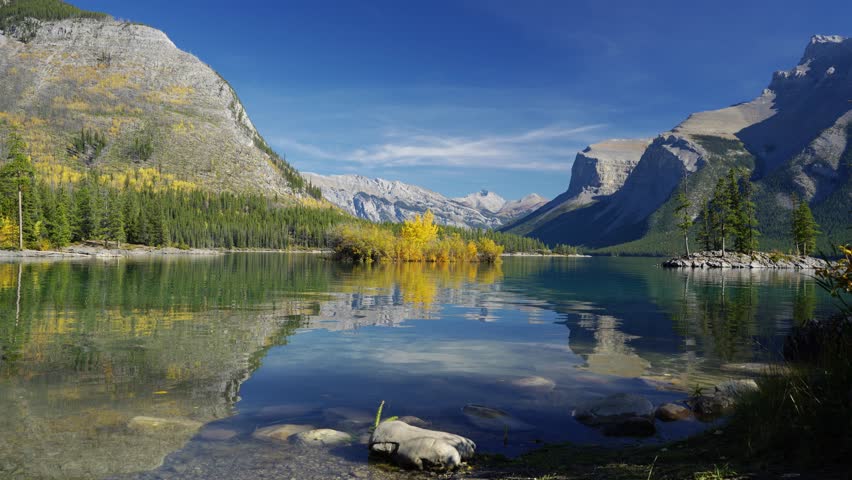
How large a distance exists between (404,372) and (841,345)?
13.9 metres

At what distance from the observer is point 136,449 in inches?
452

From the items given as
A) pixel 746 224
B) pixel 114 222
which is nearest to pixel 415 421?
pixel 746 224

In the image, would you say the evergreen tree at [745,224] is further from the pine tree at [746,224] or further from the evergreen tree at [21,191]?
the evergreen tree at [21,191]

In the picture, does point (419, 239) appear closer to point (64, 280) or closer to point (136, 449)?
point (64, 280)

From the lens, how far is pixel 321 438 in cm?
1236

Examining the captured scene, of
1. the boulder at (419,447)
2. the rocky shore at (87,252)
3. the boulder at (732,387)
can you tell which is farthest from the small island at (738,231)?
the rocky shore at (87,252)

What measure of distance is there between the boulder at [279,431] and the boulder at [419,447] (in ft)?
7.74

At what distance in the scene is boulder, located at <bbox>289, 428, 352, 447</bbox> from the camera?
1210 centimetres

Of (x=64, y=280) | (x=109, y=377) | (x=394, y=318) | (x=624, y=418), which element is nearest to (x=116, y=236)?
(x=64, y=280)

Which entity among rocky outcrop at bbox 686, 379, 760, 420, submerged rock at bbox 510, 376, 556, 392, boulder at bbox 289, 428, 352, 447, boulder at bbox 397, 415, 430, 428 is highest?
rocky outcrop at bbox 686, 379, 760, 420

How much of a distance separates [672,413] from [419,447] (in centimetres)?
829

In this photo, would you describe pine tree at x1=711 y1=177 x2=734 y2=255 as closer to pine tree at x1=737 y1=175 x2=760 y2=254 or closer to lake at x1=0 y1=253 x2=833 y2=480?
pine tree at x1=737 y1=175 x2=760 y2=254

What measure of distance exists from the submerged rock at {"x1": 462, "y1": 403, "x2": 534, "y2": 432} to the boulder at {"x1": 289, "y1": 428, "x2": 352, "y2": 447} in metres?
3.68

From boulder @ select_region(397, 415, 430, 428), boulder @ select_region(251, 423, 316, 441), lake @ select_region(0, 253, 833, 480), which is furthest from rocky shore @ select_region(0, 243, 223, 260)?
boulder @ select_region(397, 415, 430, 428)
